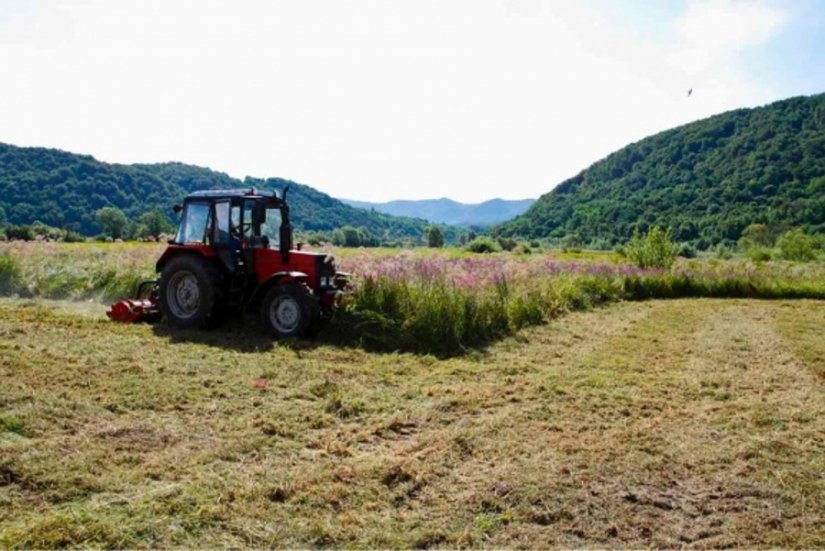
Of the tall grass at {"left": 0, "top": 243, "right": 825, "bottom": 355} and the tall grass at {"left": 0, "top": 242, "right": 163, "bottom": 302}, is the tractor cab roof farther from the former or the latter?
the tall grass at {"left": 0, "top": 242, "right": 163, "bottom": 302}

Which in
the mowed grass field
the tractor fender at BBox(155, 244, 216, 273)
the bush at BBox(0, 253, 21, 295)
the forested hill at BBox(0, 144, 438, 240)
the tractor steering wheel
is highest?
the forested hill at BBox(0, 144, 438, 240)

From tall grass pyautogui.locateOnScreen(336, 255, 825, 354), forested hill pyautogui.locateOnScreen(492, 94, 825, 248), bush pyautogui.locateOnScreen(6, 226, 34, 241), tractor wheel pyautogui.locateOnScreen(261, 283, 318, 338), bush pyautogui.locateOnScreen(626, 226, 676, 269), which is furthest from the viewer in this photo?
forested hill pyautogui.locateOnScreen(492, 94, 825, 248)

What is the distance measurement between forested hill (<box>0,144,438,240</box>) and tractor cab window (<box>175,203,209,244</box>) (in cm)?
3208

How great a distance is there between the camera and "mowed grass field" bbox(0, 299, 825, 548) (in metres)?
3.35

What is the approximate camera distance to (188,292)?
9656mm

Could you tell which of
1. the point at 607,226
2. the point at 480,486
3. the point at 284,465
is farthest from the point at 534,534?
the point at 607,226

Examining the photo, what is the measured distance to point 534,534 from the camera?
332 centimetres

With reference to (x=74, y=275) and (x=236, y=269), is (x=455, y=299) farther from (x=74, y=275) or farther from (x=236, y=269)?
(x=74, y=275)

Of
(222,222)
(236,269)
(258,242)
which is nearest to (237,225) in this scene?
(222,222)

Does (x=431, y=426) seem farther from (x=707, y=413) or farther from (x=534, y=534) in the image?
(x=707, y=413)

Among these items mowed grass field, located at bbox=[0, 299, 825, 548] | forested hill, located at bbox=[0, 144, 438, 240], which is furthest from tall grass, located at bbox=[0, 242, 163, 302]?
forested hill, located at bbox=[0, 144, 438, 240]

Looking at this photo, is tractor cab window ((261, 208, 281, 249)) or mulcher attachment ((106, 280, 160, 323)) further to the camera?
mulcher attachment ((106, 280, 160, 323))

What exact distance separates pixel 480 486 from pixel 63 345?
5.95 m

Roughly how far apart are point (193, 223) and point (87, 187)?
52.6 metres
